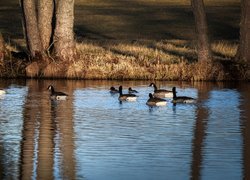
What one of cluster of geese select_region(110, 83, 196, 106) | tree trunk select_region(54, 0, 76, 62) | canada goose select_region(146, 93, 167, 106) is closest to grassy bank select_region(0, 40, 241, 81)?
tree trunk select_region(54, 0, 76, 62)

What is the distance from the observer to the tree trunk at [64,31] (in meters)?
33.6

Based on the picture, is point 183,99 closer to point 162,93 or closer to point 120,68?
point 162,93

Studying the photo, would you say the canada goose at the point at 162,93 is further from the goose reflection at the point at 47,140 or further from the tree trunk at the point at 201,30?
the tree trunk at the point at 201,30

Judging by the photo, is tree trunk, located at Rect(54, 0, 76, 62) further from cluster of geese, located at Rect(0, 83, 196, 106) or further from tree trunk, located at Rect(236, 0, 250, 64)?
tree trunk, located at Rect(236, 0, 250, 64)

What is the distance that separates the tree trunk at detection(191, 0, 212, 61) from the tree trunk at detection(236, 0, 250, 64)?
3.83 feet

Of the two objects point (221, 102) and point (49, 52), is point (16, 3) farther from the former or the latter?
point (221, 102)

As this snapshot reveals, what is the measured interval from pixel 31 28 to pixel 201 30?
6.34m

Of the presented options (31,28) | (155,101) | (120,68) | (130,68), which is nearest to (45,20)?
(31,28)

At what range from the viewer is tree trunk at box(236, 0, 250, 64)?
3353 centimetres

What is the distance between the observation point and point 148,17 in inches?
2406

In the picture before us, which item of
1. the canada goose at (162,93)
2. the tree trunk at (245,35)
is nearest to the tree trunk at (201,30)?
the tree trunk at (245,35)

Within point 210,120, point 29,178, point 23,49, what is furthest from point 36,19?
point 29,178

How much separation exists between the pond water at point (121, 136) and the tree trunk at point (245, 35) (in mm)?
3846

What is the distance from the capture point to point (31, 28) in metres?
34.5
